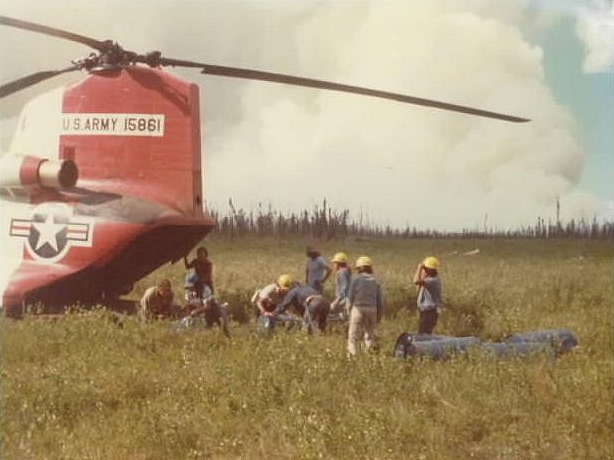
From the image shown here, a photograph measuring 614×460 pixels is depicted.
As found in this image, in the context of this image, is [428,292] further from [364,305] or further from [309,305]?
[309,305]

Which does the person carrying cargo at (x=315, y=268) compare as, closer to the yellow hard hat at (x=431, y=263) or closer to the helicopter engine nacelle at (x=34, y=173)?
Result: the yellow hard hat at (x=431, y=263)

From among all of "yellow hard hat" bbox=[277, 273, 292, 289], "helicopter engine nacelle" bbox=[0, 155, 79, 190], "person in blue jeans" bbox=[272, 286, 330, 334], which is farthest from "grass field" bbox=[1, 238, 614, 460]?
"helicopter engine nacelle" bbox=[0, 155, 79, 190]

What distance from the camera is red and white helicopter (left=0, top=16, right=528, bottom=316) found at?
→ 6520 mm

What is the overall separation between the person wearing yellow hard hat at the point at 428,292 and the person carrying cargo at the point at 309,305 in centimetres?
88

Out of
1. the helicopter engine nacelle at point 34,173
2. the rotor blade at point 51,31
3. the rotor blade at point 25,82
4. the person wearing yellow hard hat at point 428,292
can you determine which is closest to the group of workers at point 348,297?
the person wearing yellow hard hat at point 428,292

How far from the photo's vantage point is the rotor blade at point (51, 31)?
5.92 metres

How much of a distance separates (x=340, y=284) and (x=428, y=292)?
0.81 m

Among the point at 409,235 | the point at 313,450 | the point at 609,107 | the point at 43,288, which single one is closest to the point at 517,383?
the point at 409,235

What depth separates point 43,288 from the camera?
6.71 m

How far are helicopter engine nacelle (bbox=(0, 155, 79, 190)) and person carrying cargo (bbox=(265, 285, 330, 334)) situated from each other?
1988 mm

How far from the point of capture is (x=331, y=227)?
252 inches

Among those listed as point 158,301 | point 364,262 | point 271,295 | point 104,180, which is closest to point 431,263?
point 364,262

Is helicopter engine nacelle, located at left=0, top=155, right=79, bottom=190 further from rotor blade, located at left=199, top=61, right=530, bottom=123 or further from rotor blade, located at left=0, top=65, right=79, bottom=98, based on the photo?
rotor blade, located at left=199, top=61, right=530, bottom=123

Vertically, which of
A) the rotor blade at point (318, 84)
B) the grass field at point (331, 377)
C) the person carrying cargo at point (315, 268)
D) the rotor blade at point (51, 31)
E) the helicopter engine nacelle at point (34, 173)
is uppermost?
the rotor blade at point (51, 31)
